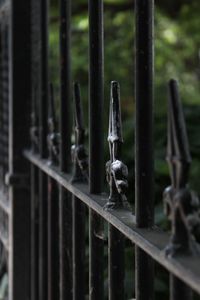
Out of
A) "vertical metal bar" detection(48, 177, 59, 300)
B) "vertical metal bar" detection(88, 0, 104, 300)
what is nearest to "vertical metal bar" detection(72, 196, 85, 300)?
"vertical metal bar" detection(88, 0, 104, 300)

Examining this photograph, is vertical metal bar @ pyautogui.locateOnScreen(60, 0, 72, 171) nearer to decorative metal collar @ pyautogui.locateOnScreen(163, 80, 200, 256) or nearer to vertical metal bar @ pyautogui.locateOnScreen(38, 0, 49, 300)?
vertical metal bar @ pyautogui.locateOnScreen(38, 0, 49, 300)

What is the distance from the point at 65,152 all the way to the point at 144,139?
32.6 inches

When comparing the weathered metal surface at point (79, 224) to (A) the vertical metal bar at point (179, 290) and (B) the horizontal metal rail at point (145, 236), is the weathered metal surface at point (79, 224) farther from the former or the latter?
(A) the vertical metal bar at point (179, 290)

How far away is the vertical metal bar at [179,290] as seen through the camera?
1.17 m

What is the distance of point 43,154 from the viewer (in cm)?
273

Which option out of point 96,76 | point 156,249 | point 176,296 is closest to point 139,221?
point 156,249

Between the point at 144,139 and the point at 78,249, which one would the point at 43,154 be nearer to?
the point at 78,249

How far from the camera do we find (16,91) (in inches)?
133

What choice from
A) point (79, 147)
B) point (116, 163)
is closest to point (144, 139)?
point (116, 163)

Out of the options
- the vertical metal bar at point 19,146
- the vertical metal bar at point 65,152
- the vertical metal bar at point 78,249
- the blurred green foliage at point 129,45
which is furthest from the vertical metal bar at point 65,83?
the blurred green foliage at point 129,45

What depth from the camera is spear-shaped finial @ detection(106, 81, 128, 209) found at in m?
1.56

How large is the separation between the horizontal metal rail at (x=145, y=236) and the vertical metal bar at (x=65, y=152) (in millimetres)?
84

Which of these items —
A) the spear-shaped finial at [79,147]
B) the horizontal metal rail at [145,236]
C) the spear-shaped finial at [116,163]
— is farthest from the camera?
the spear-shaped finial at [79,147]

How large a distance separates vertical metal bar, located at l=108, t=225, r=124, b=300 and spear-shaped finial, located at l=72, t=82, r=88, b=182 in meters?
0.40
